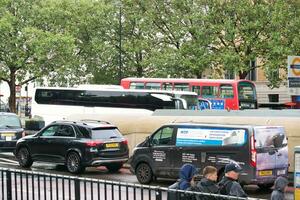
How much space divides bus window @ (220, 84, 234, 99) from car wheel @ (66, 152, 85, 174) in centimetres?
1701

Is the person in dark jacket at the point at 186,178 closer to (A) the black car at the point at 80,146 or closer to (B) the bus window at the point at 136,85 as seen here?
(A) the black car at the point at 80,146

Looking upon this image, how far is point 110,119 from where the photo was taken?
24578 mm

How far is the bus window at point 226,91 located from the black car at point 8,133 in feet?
46.0

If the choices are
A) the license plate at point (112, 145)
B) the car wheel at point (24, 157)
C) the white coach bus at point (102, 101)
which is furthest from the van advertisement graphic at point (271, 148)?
the white coach bus at point (102, 101)

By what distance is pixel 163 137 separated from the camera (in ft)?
56.0

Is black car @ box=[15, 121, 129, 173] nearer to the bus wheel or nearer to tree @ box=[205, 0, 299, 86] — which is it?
the bus wheel

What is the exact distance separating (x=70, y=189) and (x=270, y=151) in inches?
330

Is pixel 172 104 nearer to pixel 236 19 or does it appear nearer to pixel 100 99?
pixel 100 99

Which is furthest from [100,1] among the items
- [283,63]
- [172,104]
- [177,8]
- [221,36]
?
[172,104]

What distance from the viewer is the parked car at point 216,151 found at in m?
15.1

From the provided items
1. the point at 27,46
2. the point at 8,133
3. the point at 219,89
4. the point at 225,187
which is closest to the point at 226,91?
the point at 219,89

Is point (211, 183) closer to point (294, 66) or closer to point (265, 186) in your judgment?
point (265, 186)

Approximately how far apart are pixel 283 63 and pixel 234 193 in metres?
32.3

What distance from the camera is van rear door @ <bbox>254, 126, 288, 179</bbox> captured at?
49.6ft
